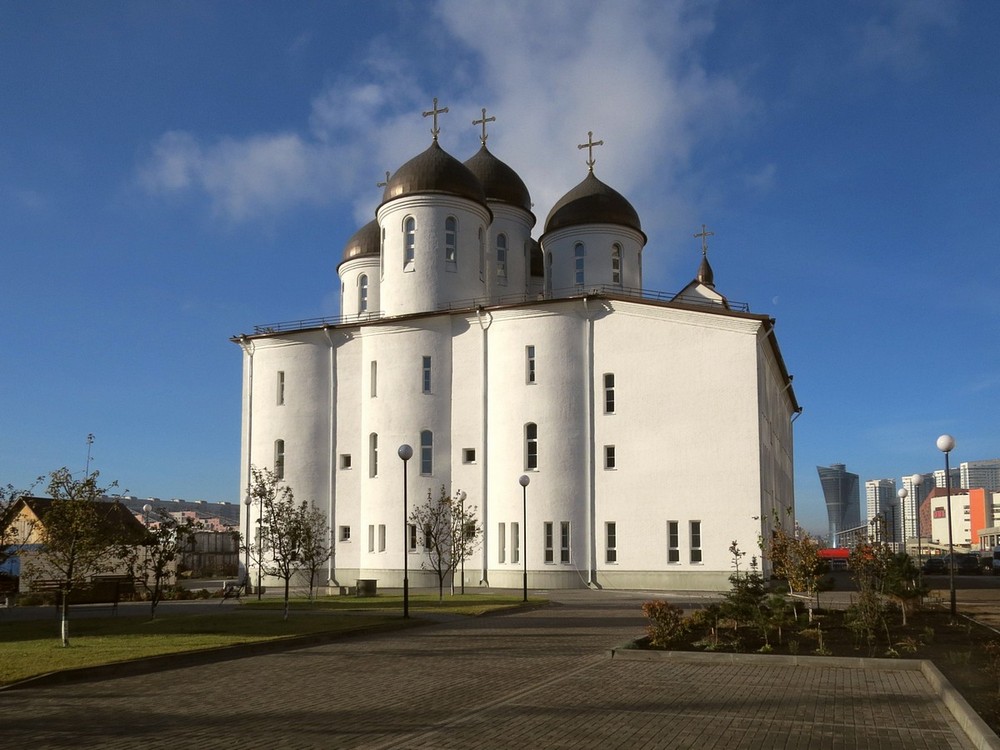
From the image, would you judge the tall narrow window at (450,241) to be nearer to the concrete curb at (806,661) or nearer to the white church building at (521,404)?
the white church building at (521,404)

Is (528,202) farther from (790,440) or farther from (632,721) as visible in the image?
(632,721)


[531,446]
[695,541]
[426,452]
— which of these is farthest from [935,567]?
[426,452]

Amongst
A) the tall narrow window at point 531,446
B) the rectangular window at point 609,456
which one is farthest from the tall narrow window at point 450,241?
the rectangular window at point 609,456

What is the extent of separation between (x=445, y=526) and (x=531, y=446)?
4.81 meters

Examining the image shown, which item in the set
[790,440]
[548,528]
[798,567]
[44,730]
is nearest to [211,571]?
[548,528]

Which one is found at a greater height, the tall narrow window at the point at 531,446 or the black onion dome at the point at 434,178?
the black onion dome at the point at 434,178

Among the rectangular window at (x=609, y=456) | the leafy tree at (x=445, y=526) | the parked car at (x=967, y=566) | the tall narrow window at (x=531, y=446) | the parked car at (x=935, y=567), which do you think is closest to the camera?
the leafy tree at (x=445, y=526)

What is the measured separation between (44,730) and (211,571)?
47.7 m

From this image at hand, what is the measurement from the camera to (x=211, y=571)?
5512cm

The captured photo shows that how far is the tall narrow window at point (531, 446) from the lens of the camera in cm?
3769

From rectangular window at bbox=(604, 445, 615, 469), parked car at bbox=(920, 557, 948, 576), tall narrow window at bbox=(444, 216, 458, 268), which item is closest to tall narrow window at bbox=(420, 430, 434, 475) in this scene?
rectangular window at bbox=(604, 445, 615, 469)

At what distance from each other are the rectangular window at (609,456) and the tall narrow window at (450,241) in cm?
1142

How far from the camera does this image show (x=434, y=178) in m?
42.1

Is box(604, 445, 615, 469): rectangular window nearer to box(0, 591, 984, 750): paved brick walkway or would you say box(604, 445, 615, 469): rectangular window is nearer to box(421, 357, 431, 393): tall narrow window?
box(421, 357, 431, 393): tall narrow window
